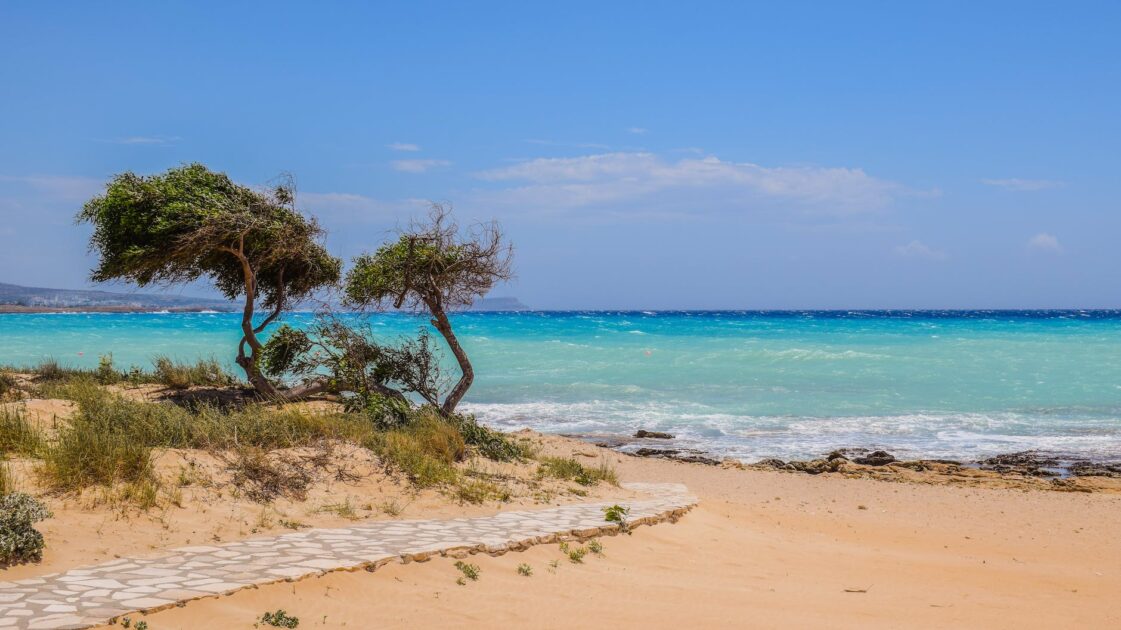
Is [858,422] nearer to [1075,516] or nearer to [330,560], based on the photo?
[1075,516]

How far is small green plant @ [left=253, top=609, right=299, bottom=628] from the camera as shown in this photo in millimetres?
5340

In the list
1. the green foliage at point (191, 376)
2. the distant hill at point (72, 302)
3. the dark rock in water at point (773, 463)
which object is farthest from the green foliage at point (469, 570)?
the distant hill at point (72, 302)

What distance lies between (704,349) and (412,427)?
3406 centimetres

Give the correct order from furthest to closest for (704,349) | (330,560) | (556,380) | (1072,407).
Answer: (704,349) → (556,380) → (1072,407) → (330,560)

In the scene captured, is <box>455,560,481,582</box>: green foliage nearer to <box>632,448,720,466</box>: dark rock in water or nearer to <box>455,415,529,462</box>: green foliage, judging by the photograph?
<box>455,415,529,462</box>: green foliage

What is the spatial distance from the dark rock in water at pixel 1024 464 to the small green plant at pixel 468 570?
12.2 m

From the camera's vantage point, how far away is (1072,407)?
76.9 feet

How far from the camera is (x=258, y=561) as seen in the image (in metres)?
6.40

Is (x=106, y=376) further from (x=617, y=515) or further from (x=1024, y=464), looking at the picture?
(x=1024, y=464)

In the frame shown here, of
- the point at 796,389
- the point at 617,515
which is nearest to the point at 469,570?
the point at 617,515

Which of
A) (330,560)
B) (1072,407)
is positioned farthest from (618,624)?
(1072,407)

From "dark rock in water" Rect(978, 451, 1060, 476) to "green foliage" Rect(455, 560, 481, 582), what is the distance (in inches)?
481

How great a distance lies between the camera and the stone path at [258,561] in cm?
518

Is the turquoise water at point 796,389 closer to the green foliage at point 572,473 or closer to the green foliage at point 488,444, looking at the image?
the green foliage at point 572,473
